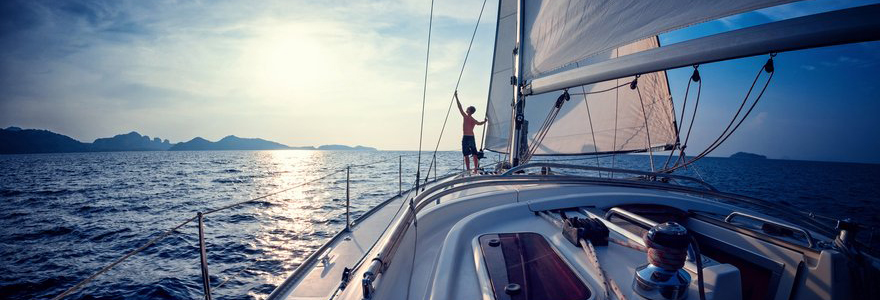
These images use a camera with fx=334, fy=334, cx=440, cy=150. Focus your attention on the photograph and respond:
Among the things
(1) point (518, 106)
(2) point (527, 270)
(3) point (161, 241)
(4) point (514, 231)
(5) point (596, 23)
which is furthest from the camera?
(3) point (161, 241)

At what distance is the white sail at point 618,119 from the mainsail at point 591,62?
18mm

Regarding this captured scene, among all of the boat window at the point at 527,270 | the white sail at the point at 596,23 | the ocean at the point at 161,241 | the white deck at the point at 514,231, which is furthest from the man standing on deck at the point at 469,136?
the boat window at the point at 527,270

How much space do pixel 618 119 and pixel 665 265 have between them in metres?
6.66

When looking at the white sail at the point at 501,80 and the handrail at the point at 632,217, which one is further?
the white sail at the point at 501,80

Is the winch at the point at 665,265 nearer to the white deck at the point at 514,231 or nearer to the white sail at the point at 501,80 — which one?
the white deck at the point at 514,231

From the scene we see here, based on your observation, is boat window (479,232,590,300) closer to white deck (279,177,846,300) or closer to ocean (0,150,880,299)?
white deck (279,177,846,300)

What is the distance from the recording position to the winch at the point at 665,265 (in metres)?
1.09

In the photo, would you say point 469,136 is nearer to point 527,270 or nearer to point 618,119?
point 618,119

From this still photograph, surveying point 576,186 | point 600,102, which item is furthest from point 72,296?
point 600,102

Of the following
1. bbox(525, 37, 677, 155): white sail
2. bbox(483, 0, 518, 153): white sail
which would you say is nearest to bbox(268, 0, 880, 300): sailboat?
bbox(525, 37, 677, 155): white sail

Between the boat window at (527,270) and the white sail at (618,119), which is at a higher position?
the white sail at (618,119)

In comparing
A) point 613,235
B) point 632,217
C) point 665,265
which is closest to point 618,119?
point 632,217

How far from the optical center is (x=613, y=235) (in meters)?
1.96

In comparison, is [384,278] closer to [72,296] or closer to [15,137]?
[72,296]
